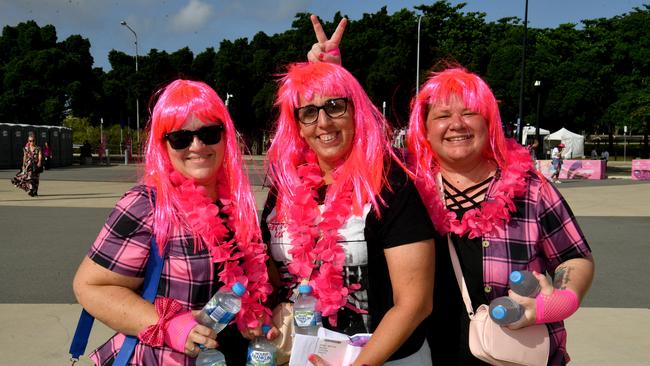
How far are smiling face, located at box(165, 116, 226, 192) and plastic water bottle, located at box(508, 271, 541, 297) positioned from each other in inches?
47.0

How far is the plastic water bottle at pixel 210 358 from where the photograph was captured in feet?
6.33

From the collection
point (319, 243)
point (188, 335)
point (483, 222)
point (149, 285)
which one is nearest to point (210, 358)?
point (188, 335)

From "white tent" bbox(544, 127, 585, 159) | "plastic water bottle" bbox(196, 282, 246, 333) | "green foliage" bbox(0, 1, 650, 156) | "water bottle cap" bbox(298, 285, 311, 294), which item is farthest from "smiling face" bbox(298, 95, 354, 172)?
"white tent" bbox(544, 127, 585, 159)

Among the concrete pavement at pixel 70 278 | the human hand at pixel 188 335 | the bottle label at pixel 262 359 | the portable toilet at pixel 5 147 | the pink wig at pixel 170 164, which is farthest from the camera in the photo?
the portable toilet at pixel 5 147

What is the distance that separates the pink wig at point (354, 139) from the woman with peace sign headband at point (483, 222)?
0.70ft

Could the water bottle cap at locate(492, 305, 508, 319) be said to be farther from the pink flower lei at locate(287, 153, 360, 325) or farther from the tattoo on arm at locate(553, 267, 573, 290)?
the pink flower lei at locate(287, 153, 360, 325)

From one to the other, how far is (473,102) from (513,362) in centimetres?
102

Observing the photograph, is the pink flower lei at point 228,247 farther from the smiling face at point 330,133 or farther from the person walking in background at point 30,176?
the person walking in background at point 30,176

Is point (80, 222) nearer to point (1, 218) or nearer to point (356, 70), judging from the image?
point (1, 218)

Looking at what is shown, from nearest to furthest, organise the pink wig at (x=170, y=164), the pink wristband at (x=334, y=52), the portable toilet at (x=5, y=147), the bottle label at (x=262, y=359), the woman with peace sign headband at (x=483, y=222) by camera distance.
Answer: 1. the bottle label at (x=262, y=359)
2. the pink wig at (x=170, y=164)
3. the woman with peace sign headband at (x=483, y=222)
4. the pink wristband at (x=334, y=52)
5. the portable toilet at (x=5, y=147)

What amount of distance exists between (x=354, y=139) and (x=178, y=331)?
0.96 m

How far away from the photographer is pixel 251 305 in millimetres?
2158

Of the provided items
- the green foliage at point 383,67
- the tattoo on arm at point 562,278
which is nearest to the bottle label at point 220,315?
the tattoo on arm at point 562,278

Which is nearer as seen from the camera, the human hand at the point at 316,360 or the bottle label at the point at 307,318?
the human hand at the point at 316,360
